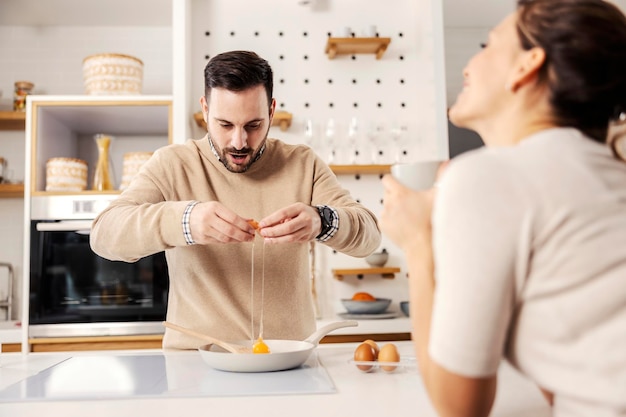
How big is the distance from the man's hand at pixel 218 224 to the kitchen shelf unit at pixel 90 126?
175 cm

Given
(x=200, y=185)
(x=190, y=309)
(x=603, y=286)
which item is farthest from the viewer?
(x=200, y=185)

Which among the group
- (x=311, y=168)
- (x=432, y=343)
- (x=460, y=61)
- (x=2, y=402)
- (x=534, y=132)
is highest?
(x=460, y=61)

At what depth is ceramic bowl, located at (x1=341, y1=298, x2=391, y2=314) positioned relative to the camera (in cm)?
321

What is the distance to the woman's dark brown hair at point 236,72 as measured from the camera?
Result: 1.90 m

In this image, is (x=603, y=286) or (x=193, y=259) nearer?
(x=603, y=286)

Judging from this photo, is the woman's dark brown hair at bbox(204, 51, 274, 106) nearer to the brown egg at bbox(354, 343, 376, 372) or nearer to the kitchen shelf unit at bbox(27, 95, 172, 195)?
the brown egg at bbox(354, 343, 376, 372)

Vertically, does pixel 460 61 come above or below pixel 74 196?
above

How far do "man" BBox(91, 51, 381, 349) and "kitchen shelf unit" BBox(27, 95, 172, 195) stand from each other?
1323 mm

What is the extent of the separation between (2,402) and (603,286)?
101 cm

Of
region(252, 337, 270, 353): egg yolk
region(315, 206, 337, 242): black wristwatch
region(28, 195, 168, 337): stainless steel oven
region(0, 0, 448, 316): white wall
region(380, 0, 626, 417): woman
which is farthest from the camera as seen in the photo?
region(0, 0, 448, 316): white wall

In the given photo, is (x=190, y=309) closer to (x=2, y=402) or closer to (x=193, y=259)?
(x=193, y=259)

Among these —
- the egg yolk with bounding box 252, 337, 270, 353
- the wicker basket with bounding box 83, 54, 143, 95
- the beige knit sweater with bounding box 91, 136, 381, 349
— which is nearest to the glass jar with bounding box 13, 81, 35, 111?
the wicker basket with bounding box 83, 54, 143, 95

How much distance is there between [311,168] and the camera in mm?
2088

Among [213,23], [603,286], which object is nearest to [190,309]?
[603,286]
